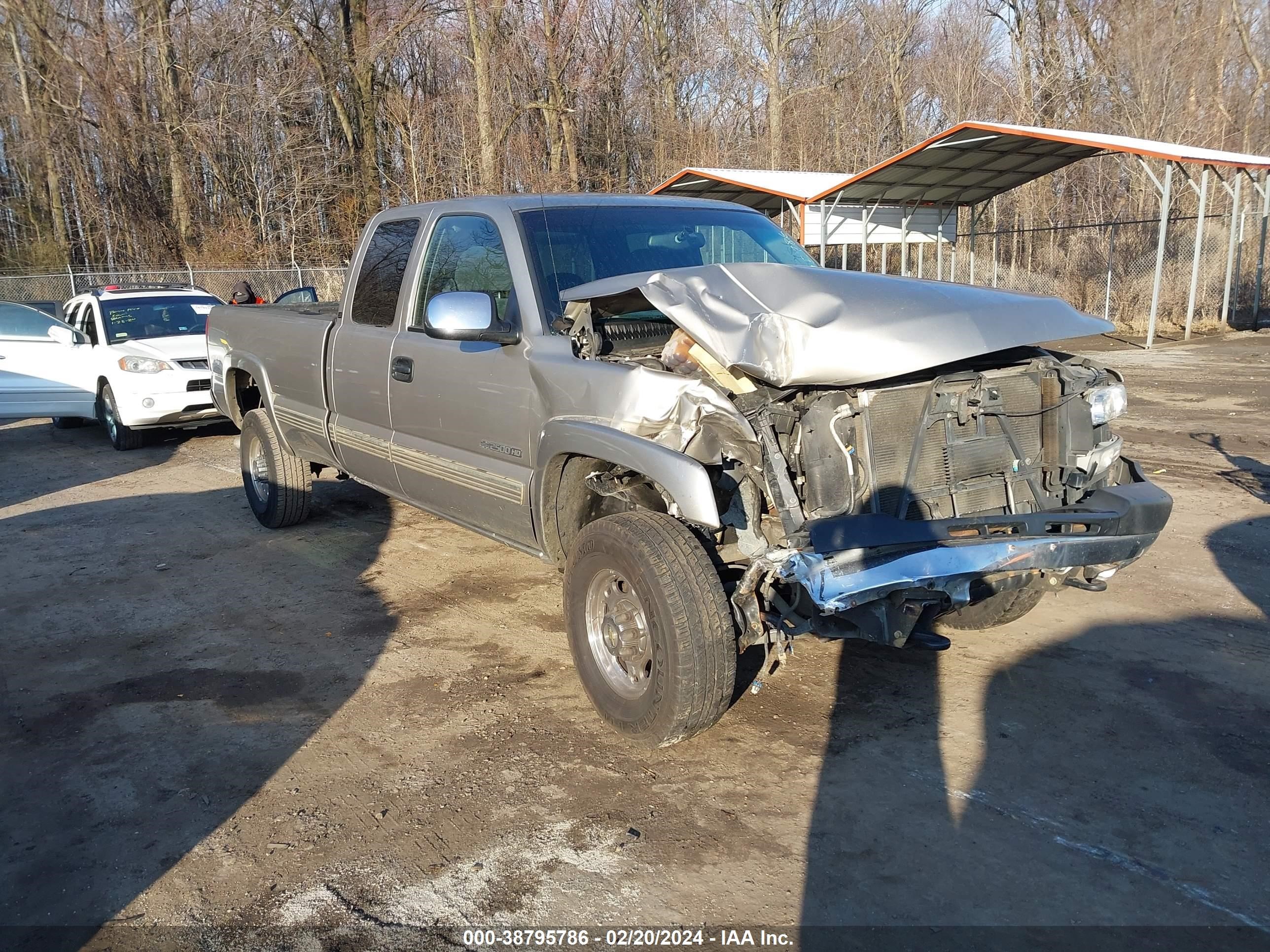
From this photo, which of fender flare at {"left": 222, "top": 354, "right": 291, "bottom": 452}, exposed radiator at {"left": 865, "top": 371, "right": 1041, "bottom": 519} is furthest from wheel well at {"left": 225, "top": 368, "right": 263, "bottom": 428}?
exposed radiator at {"left": 865, "top": 371, "right": 1041, "bottom": 519}

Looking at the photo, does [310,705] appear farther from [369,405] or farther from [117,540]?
[117,540]

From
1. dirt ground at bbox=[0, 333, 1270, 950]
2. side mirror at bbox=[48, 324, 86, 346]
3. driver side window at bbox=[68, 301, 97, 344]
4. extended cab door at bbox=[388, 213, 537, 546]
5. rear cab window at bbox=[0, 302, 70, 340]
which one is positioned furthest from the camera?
driver side window at bbox=[68, 301, 97, 344]

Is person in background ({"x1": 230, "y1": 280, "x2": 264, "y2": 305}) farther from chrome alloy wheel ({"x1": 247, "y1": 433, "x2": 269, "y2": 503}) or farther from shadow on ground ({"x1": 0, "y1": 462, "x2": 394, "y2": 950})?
chrome alloy wheel ({"x1": 247, "y1": 433, "x2": 269, "y2": 503})

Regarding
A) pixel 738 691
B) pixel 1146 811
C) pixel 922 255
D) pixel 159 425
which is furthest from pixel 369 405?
pixel 922 255

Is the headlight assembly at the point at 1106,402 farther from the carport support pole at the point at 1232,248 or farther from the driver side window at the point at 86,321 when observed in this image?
the carport support pole at the point at 1232,248

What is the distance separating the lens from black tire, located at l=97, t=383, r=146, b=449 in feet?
35.5

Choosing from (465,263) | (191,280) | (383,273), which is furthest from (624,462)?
(191,280)

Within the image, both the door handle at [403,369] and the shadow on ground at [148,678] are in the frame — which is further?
the door handle at [403,369]

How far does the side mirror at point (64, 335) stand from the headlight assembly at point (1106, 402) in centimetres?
1068

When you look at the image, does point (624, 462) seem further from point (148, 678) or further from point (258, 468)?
point (258, 468)

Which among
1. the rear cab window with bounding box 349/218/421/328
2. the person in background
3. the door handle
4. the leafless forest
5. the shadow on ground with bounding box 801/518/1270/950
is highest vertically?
the leafless forest

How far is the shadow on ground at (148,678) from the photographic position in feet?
10.8

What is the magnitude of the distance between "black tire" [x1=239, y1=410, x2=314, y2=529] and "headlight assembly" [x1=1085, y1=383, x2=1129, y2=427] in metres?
5.19

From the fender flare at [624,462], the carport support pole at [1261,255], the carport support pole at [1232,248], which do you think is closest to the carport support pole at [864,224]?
the carport support pole at [1232,248]
